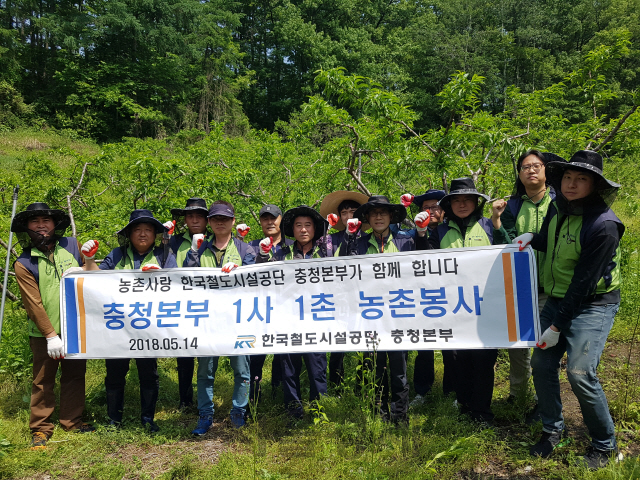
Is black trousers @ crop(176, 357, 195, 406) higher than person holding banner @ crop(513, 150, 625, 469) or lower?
lower

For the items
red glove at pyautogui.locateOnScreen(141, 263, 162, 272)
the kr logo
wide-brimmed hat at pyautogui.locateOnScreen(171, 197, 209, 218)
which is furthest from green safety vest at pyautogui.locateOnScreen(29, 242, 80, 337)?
the kr logo

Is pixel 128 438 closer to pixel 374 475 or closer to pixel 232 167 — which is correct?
pixel 374 475

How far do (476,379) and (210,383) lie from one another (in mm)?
2678

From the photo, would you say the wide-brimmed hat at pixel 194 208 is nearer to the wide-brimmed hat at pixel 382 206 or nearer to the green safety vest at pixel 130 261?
the green safety vest at pixel 130 261

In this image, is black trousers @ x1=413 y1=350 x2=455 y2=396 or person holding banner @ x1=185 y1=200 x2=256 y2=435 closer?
person holding banner @ x1=185 y1=200 x2=256 y2=435

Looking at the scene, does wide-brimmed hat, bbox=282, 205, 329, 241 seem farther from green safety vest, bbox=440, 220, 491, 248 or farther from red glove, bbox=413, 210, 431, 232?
green safety vest, bbox=440, 220, 491, 248

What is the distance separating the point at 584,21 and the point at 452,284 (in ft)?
144

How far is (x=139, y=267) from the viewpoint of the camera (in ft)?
15.1

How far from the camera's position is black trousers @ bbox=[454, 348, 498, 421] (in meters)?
4.18

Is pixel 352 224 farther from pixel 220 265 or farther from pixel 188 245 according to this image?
pixel 188 245

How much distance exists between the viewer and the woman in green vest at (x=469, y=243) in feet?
13.8

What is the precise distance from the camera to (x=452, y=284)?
4109mm

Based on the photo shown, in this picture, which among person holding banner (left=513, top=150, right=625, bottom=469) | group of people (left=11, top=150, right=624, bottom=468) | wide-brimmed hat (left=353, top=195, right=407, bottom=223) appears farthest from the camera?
wide-brimmed hat (left=353, top=195, right=407, bottom=223)

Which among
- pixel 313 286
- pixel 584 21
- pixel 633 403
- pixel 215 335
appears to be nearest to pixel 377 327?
pixel 313 286
